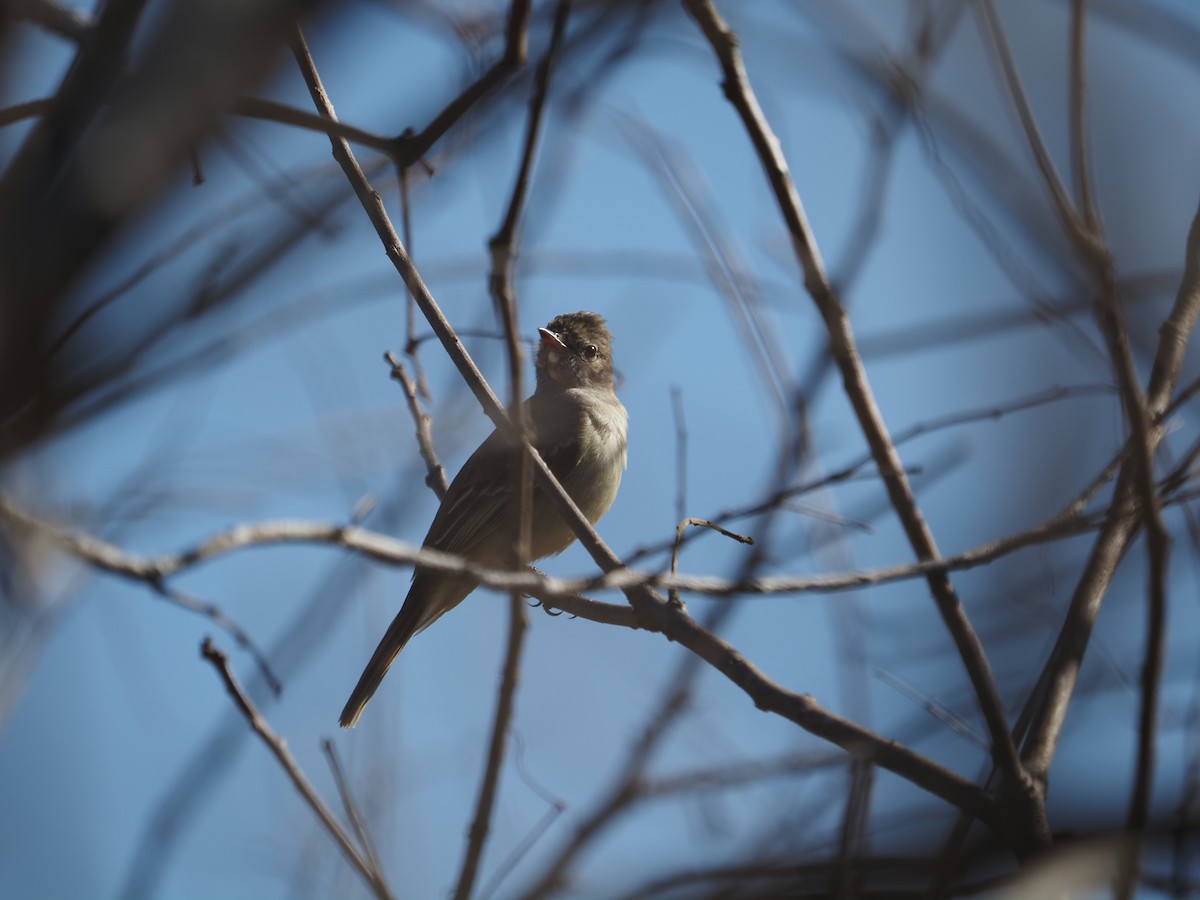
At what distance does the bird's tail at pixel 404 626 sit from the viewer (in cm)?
600

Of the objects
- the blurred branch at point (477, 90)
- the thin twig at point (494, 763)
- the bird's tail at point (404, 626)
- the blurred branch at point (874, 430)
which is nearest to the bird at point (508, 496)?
the bird's tail at point (404, 626)

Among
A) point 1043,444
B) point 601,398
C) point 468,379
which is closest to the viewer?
point 468,379

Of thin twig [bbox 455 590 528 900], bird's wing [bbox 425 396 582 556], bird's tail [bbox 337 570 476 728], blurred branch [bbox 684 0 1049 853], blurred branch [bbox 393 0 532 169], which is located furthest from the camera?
bird's wing [bbox 425 396 582 556]

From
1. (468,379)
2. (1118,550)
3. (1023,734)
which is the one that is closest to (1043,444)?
(1118,550)

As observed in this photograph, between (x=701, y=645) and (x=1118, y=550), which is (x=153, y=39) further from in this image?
(x=1118, y=550)

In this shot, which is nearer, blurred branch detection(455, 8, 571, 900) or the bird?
blurred branch detection(455, 8, 571, 900)

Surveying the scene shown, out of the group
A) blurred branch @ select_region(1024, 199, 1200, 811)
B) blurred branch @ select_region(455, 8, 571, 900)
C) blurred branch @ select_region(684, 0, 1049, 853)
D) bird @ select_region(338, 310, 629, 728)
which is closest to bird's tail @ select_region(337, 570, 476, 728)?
bird @ select_region(338, 310, 629, 728)

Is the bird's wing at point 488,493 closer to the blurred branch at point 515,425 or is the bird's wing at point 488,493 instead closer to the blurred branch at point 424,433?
the blurred branch at point 424,433

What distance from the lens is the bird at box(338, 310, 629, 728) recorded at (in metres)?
6.09

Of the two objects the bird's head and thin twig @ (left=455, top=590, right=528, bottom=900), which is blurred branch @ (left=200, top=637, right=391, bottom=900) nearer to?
thin twig @ (left=455, top=590, right=528, bottom=900)

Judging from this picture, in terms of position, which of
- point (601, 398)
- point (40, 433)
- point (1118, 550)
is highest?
point (601, 398)

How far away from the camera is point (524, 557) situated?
234cm

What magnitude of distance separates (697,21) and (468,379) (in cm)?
129

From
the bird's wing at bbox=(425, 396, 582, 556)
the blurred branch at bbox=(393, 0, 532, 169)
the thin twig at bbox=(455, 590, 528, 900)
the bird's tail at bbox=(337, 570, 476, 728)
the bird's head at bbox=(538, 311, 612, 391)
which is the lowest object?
the thin twig at bbox=(455, 590, 528, 900)
